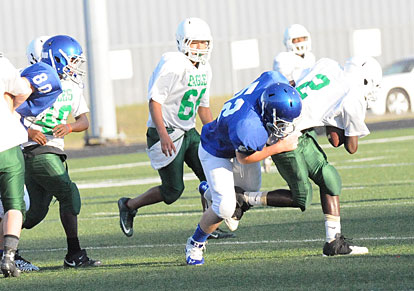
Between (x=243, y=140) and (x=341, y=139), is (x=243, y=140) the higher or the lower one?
the higher one

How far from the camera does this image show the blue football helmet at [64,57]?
291 inches

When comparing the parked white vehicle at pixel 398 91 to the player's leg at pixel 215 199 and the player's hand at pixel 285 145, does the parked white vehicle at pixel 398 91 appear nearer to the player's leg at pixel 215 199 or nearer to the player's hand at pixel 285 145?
the player's leg at pixel 215 199

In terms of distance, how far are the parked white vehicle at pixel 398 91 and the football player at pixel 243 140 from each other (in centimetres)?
1846

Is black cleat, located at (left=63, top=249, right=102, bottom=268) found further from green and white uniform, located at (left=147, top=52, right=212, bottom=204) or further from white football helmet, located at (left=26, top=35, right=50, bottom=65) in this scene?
white football helmet, located at (left=26, top=35, right=50, bottom=65)

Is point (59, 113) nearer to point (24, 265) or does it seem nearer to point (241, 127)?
point (24, 265)

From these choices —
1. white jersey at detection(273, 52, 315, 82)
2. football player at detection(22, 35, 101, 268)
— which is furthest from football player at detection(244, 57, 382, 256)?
white jersey at detection(273, 52, 315, 82)

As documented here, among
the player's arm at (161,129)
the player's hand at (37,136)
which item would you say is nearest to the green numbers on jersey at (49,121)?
the player's hand at (37,136)

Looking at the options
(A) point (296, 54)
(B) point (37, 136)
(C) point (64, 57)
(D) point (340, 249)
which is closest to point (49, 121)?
(B) point (37, 136)

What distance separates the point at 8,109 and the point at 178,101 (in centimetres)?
190

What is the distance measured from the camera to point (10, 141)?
265 inches

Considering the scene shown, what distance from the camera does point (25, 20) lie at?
32750 mm

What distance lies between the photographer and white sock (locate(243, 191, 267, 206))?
7.03 metres

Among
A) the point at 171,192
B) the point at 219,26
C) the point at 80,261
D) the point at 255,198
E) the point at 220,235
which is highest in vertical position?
the point at 219,26

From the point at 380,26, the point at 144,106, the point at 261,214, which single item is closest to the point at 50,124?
the point at 261,214
